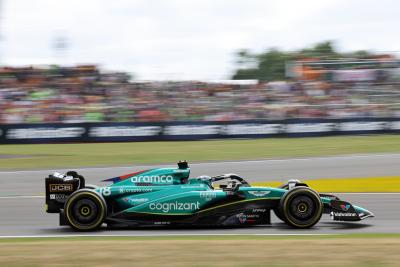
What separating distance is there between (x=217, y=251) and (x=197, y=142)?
19.3 m

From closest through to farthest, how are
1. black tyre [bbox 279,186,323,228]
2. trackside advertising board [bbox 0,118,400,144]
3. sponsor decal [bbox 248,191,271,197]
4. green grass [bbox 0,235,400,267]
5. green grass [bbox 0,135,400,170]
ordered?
green grass [bbox 0,235,400,267], black tyre [bbox 279,186,323,228], sponsor decal [bbox 248,191,271,197], green grass [bbox 0,135,400,170], trackside advertising board [bbox 0,118,400,144]

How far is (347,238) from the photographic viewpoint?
295 inches

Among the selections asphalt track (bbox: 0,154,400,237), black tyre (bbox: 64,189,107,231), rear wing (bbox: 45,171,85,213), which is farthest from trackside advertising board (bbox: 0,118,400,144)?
black tyre (bbox: 64,189,107,231)

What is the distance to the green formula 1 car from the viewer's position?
8.48m

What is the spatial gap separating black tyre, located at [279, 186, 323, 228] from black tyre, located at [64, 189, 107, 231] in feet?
7.40

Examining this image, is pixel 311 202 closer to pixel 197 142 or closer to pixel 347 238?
pixel 347 238

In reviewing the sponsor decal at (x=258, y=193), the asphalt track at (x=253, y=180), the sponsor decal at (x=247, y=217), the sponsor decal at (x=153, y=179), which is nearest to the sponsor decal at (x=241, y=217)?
the sponsor decal at (x=247, y=217)

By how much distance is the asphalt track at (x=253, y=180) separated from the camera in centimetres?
862

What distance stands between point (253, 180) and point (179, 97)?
13762mm

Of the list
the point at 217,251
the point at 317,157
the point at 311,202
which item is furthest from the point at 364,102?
the point at 217,251

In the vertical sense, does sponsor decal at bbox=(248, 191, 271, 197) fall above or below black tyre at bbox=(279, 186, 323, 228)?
above

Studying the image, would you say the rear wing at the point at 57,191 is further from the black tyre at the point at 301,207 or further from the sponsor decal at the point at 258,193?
the black tyre at the point at 301,207

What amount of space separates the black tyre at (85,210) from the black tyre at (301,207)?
225 centimetres

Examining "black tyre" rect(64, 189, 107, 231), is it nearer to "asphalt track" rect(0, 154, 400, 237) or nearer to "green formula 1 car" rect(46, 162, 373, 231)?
"green formula 1 car" rect(46, 162, 373, 231)
